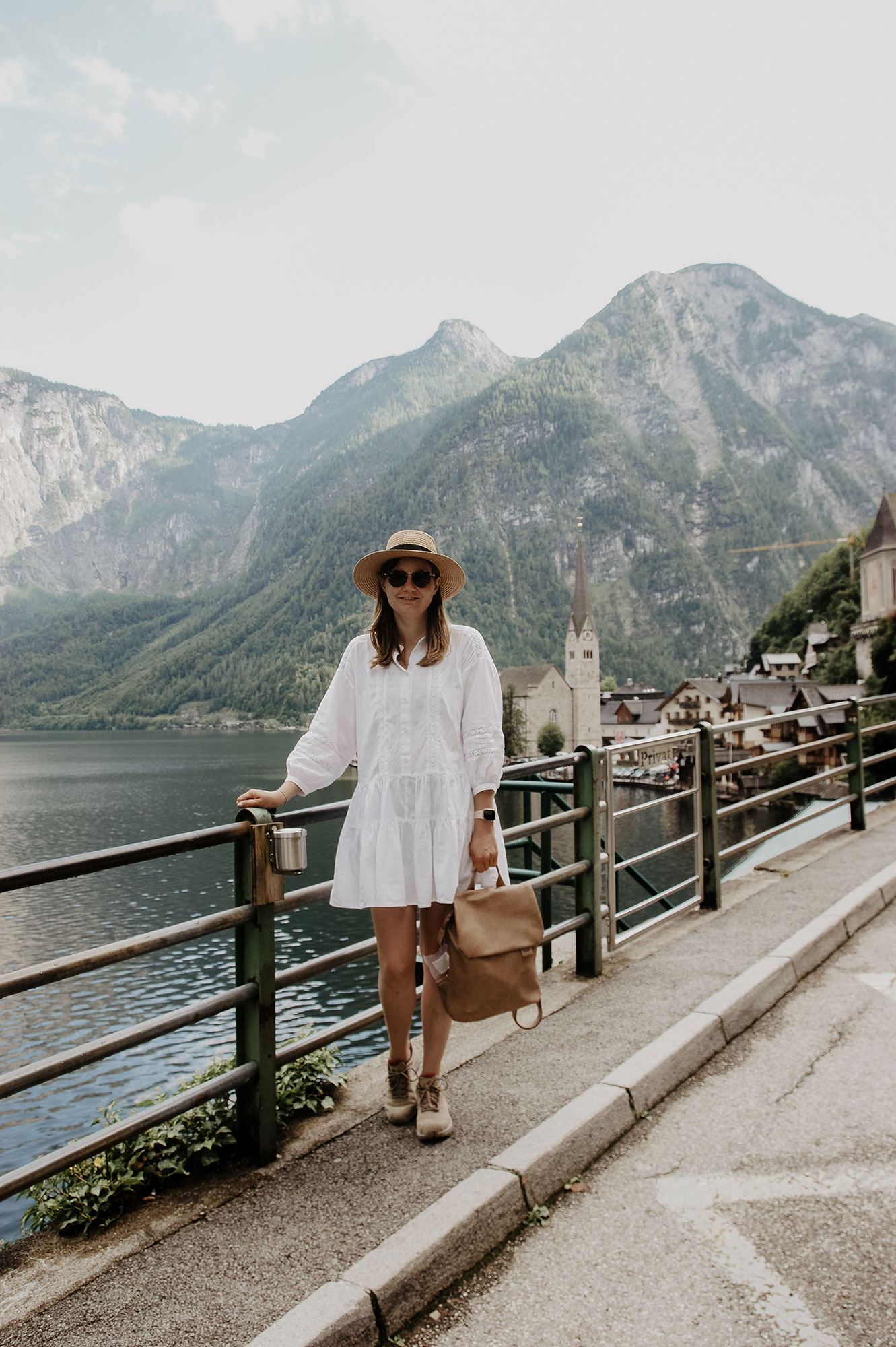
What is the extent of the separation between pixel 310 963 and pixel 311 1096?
0.62 m

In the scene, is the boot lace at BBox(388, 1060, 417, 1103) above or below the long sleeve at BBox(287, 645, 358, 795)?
below

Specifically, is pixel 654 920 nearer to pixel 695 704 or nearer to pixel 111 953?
pixel 111 953

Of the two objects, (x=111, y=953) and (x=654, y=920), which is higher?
(x=111, y=953)

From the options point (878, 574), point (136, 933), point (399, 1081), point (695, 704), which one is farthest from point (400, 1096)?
point (695, 704)

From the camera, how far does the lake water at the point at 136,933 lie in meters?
17.7

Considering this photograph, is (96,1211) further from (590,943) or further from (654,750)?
(654,750)

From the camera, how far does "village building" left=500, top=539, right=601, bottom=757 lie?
115875 mm

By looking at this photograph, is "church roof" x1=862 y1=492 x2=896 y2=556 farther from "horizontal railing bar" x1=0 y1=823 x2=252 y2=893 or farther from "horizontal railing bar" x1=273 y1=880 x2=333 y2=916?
"horizontal railing bar" x1=0 y1=823 x2=252 y2=893

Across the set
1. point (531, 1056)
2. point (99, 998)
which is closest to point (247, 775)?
point (99, 998)

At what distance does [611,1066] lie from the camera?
3.86 m

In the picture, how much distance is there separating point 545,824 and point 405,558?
215 centimetres

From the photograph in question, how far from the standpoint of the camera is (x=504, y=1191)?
113 inches

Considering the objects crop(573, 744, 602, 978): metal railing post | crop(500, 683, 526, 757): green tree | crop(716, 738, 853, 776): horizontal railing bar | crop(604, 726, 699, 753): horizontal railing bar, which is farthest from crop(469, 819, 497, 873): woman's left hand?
crop(500, 683, 526, 757): green tree

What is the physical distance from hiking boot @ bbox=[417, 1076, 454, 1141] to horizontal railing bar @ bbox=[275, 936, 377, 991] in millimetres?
535
